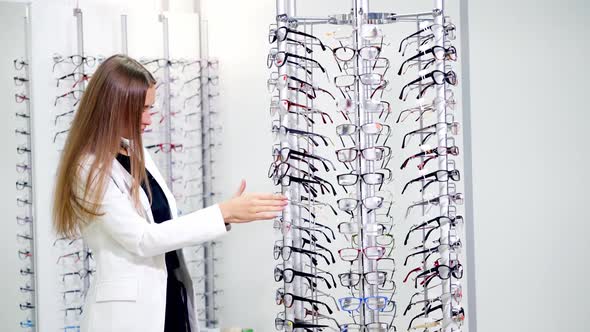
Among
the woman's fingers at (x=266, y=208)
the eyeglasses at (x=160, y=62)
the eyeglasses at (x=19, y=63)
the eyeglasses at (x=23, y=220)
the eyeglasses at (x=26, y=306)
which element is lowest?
the eyeglasses at (x=26, y=306)

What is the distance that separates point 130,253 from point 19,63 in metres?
2.13

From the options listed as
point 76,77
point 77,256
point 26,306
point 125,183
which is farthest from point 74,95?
point 125,183

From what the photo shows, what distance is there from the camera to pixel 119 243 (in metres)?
2.52

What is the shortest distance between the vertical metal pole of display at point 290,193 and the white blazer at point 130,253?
0.55 m

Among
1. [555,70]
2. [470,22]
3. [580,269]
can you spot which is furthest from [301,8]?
[580,269]

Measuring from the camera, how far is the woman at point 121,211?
246 centimetres

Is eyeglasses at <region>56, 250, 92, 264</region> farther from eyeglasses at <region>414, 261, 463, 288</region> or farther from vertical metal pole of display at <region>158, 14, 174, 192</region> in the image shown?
eyeglasses at <region>414, 261, 463, 288</region>

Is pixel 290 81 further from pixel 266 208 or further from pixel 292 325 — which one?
pixel 292 325

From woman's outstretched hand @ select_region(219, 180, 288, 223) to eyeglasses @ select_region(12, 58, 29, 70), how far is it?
2.23m

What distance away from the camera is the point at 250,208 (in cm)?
248

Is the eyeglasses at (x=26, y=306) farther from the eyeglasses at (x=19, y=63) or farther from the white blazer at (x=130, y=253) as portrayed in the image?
the white blazer at (x=130, y=253)

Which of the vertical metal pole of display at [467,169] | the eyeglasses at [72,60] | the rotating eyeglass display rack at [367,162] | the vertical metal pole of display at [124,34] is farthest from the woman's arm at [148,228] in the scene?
the vertical metal pole of display at [124,34]

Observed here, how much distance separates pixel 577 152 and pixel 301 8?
5.76ft

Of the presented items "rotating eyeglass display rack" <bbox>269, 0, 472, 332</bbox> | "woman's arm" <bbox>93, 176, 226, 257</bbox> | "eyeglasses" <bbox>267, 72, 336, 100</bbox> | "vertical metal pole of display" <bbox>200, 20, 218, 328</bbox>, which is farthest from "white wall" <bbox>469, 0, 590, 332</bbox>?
"vertical metal pole of display" <bbox>200, 20, 218, 328</bbox>
